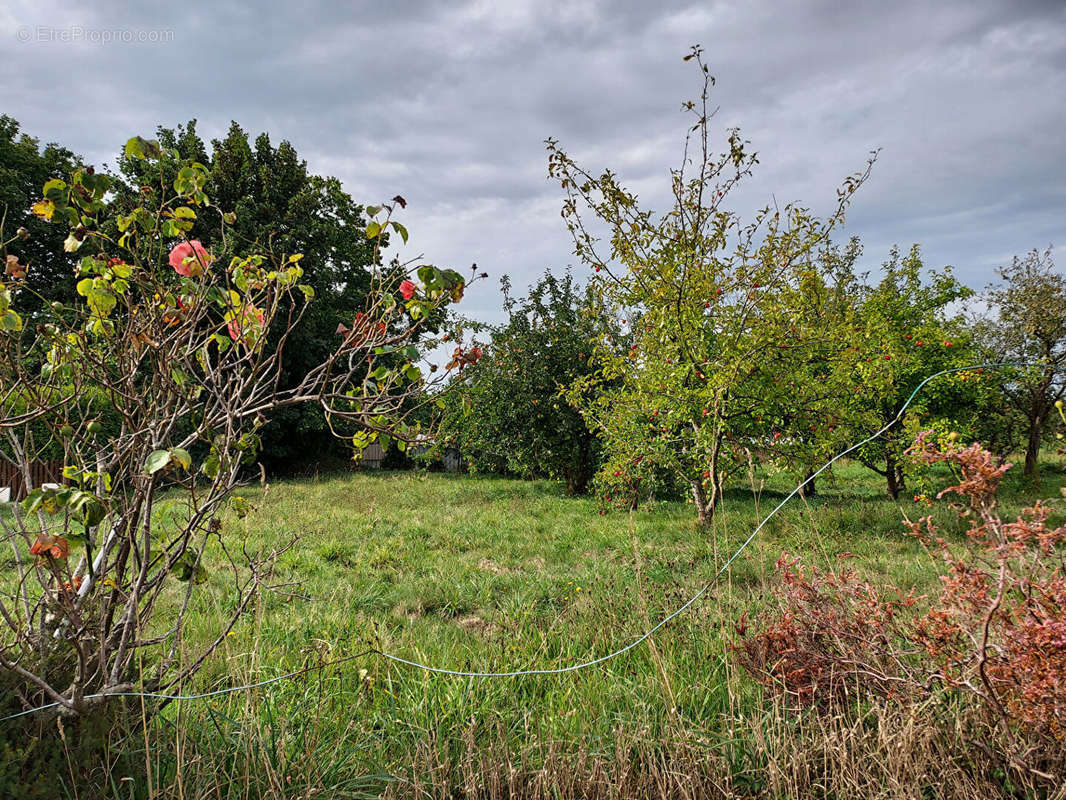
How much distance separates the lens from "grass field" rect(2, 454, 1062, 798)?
5.69 ft

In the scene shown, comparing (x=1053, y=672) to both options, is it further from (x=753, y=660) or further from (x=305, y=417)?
(x=305, y=417)

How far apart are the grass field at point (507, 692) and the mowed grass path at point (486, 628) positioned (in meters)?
0.02

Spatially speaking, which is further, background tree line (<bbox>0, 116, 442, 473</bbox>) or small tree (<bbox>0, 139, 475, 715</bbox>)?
background tree line (<bbox>0, 116, 442, 473</bbox>)

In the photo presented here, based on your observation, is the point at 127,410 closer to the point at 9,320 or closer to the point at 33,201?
the point at 9,320

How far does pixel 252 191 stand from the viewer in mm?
13930

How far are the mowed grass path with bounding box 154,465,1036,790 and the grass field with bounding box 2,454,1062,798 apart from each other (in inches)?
0.6

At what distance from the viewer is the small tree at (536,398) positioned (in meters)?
10.3

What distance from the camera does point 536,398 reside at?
10414mm

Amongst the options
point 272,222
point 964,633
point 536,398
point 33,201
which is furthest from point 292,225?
point 964,633

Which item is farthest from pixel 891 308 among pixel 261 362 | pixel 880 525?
pixel 261 362

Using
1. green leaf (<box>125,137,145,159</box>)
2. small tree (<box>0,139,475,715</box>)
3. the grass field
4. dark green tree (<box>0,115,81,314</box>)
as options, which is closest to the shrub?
the grass field

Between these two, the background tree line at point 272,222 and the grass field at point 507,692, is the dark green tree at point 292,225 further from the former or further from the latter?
the grass field at point 507,692

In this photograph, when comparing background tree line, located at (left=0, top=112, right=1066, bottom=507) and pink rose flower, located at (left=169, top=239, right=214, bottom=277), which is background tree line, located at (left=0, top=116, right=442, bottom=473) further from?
pink rose flower, located at (left=169, top=239, right=214, bottom=277)

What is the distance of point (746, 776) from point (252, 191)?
52.4 feet
